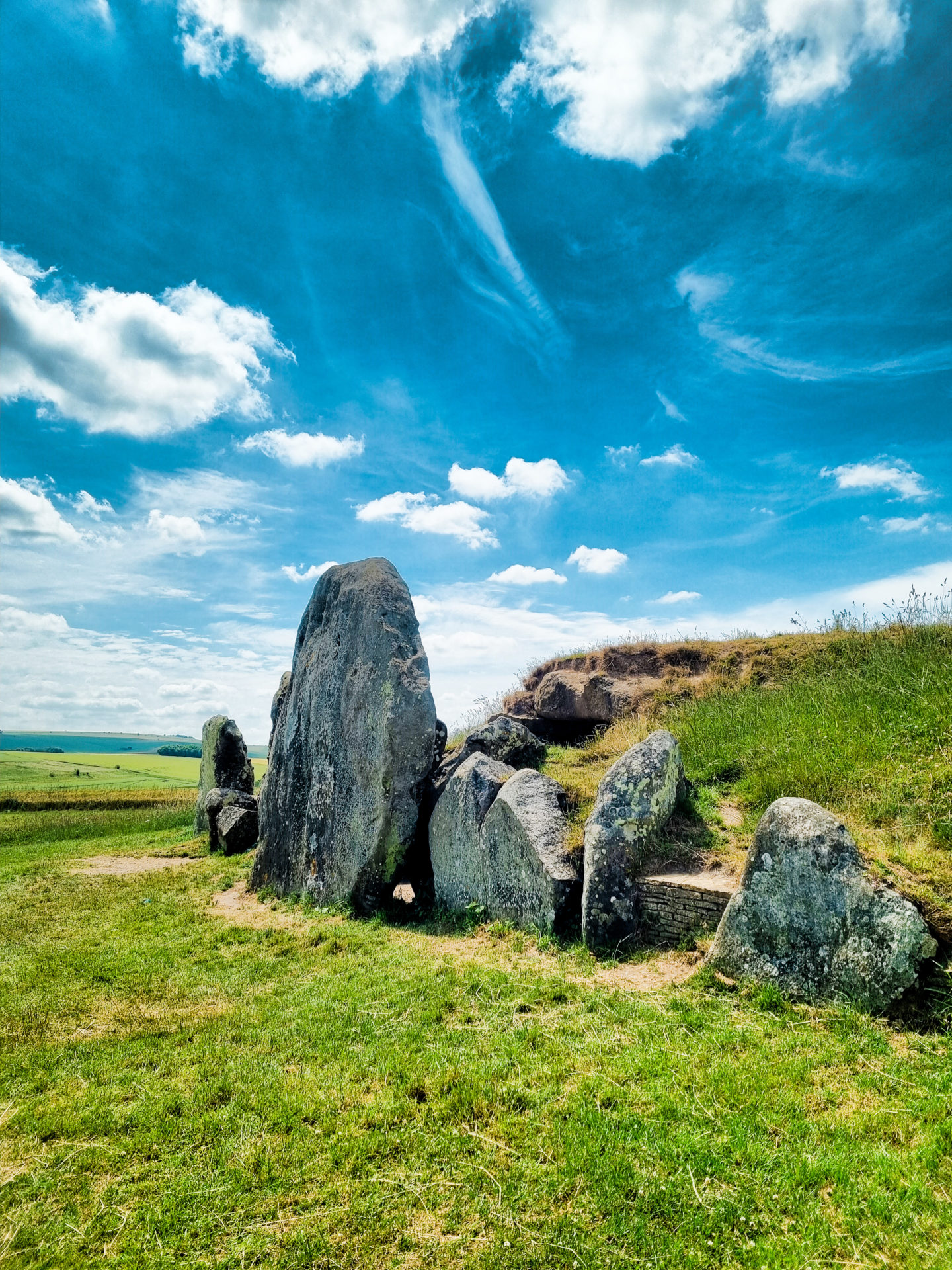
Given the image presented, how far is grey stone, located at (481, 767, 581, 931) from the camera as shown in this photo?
8.24 metres

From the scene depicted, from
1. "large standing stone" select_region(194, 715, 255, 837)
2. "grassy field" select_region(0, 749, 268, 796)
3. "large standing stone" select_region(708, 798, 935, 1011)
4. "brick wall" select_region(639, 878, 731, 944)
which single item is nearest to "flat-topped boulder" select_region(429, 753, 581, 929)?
"brick wall" select_region(639, 878, 731, 944)

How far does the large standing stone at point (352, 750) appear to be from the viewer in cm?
1062

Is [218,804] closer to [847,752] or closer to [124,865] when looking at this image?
[124,865]

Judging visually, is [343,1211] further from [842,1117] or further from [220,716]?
[220,716]

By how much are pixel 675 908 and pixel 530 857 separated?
1.94m

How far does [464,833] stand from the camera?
32.0 ft

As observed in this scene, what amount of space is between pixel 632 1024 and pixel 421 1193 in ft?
8.45

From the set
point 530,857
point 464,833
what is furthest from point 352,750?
point 530,857

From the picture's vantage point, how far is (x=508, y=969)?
24.2 ft

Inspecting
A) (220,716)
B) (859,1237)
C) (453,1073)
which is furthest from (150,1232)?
(220,716)

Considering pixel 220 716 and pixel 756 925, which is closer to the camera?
pixel 756 925

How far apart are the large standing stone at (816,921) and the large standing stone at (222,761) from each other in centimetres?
1667

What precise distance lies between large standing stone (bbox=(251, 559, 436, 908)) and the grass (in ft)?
9.30

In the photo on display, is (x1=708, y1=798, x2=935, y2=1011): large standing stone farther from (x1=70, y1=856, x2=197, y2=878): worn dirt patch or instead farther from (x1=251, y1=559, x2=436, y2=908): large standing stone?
(x1=70, y1=856, x2=197, y2=878): worn dirt patch
